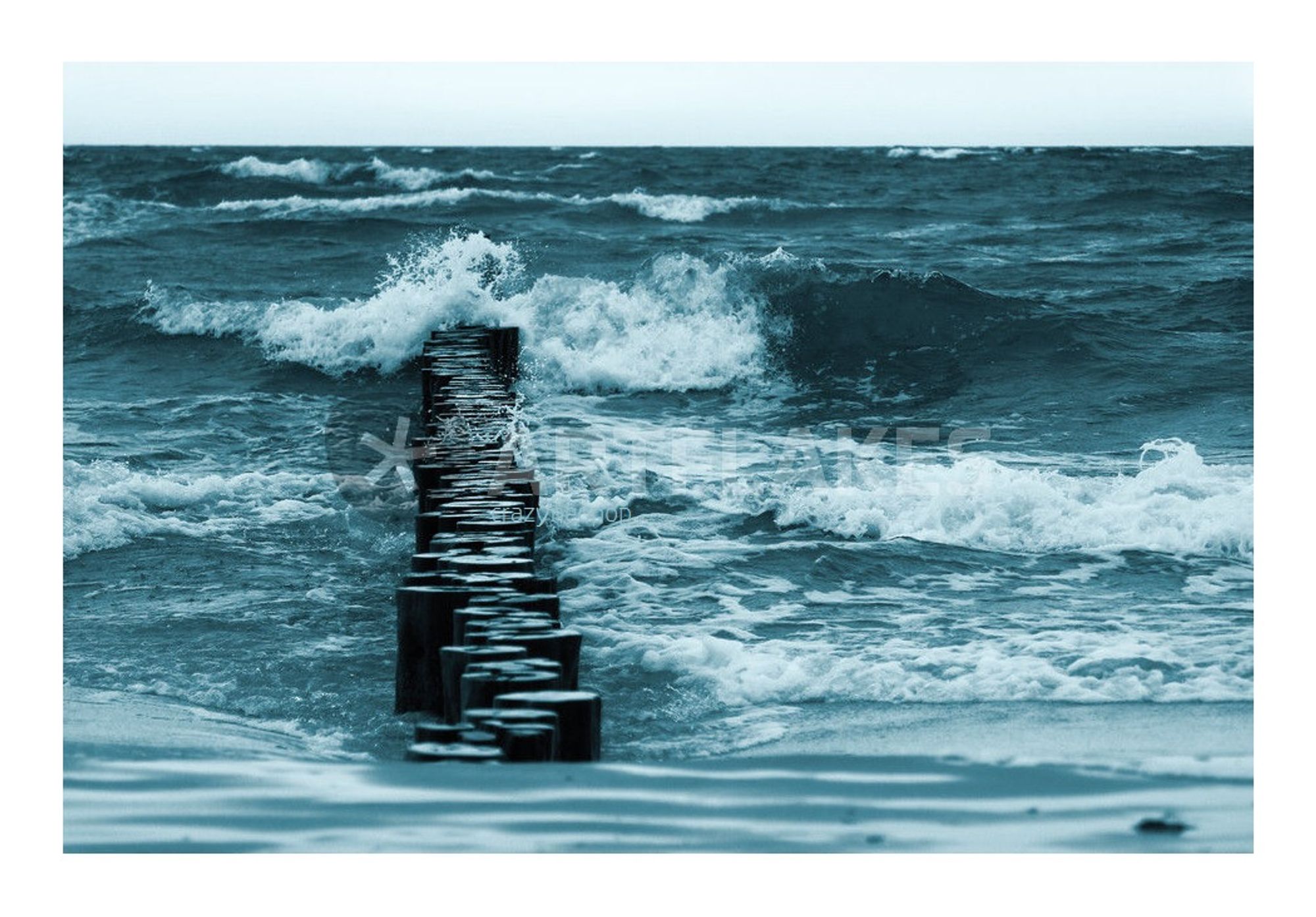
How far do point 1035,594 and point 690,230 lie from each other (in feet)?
27.4

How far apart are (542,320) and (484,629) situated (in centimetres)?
703

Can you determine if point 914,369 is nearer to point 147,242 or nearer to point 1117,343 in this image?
point 1117,343

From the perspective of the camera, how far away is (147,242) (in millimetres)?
13461

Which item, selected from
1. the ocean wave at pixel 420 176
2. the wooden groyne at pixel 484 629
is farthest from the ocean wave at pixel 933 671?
the ocean wave at pixel 420 176

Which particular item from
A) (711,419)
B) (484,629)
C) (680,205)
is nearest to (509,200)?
(680,205)

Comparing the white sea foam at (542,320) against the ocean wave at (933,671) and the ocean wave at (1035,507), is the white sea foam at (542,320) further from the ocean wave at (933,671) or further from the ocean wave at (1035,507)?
the ocean wave at (933,671)

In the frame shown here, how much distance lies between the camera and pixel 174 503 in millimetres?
6750

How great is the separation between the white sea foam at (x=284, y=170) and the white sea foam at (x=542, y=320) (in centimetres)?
485

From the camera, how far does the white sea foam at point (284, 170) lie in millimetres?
16047

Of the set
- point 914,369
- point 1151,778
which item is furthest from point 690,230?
point 1151,778

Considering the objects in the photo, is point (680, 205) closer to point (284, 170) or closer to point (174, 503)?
point (284, 170)

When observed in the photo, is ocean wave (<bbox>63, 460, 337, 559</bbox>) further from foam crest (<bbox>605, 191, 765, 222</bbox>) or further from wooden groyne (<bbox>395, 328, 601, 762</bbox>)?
foam crest (<bbox>605, 191, 765, 222</bbox>)

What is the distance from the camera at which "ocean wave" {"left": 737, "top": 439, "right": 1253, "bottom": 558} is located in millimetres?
6012

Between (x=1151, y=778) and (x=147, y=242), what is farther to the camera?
(x=147, y=242)
